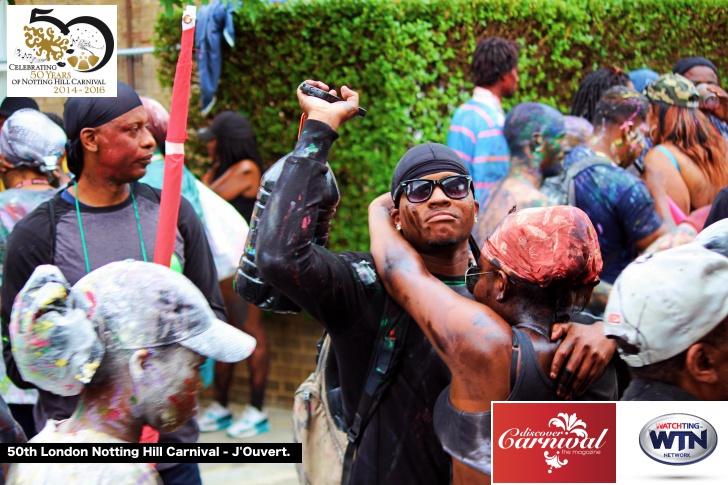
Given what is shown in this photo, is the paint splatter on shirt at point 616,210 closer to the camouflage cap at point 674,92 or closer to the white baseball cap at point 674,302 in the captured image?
the camouflage cap at point 674,92

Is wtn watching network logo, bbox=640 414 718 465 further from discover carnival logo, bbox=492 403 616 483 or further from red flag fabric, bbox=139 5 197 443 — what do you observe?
red flag fabric, bbox=139 5 197 443

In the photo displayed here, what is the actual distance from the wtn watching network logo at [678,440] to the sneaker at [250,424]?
6.97 ft

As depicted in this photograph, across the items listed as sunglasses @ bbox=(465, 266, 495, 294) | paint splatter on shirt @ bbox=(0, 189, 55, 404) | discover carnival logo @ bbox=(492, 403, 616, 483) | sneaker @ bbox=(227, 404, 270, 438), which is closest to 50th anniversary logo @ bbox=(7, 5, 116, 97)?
paint splatter on shirt @ bbox=(0, 189, 55, 404)

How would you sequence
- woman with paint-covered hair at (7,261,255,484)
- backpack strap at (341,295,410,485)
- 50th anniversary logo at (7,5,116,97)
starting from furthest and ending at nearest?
50th anniversary logo at (7,5,116,97), backpack strap at (341,295,410,485), woman with paint-covered hair at (7,261,255,484)

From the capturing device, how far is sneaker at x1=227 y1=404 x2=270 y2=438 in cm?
435

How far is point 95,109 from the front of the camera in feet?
9.13

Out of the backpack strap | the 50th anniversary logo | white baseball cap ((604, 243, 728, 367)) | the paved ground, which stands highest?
the 50th anniversary logo

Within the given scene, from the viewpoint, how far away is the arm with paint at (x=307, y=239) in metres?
2.24

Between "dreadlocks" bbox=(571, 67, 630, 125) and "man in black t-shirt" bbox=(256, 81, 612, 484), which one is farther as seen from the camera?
"dreadlocks" bbox=(571, 67, 630, 125)

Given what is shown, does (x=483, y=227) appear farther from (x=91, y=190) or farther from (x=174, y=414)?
(x=174, y=414)

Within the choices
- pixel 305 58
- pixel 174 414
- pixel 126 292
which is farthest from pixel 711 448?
pixel 305 58

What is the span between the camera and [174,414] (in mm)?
2133

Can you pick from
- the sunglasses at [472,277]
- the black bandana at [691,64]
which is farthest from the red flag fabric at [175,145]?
the black bandana at [691,64]

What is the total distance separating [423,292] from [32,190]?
172 centimetres
